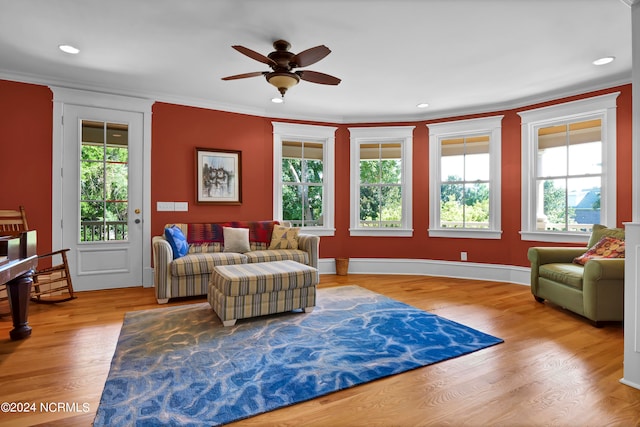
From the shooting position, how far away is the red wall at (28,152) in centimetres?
384

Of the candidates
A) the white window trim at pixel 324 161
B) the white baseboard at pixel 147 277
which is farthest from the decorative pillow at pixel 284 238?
the white baseboard at pixel 147 277

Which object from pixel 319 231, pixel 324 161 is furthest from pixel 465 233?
pixel 324 161

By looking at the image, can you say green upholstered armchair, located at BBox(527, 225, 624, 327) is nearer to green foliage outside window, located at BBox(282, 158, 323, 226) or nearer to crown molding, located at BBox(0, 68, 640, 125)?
crown molding, located at BBox(0, 68, 640, 125)

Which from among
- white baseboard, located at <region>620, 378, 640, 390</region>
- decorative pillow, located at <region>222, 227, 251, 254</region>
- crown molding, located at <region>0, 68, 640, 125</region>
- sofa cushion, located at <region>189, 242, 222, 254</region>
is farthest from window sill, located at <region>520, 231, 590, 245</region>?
sofa cushion, located at <region>189, 242, 222, 254</region>

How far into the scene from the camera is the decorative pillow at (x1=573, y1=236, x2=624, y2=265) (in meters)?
3.32

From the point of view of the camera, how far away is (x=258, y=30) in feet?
9.48

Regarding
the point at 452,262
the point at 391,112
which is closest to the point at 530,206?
the point at 452,262

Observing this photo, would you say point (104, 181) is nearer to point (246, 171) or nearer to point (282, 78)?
point (246, 171)

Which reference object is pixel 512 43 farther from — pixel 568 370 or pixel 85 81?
pixel 85 81

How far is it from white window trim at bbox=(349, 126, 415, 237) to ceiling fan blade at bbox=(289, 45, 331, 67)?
2.84 meters

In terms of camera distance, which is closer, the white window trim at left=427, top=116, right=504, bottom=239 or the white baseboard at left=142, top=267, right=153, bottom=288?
the white baseboard at left=142, top=267, right=153, bottom=288

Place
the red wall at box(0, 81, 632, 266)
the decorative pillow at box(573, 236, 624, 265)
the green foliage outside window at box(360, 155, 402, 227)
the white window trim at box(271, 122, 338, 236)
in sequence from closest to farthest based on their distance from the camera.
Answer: the decorative pillow at box(573, 236, 624, 265)
the red wall at box(0, 81, 632, 266)
the white window trim at box(271, 122, 338, 236)
the green foliage outside window at box(360, 155, 402, 227)

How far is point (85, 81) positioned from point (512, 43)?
4601 millimetres

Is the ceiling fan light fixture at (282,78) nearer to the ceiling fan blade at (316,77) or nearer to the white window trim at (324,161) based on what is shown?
the ceiling fan blade at (316,77)
